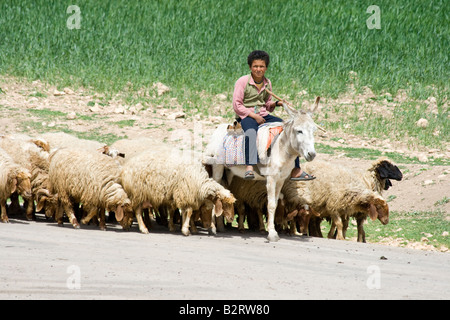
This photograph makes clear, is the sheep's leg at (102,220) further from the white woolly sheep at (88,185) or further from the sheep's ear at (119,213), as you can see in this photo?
the sheep's ear at (119,213)

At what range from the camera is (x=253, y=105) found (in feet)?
38.7

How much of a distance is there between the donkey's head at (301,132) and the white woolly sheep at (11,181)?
4.06m

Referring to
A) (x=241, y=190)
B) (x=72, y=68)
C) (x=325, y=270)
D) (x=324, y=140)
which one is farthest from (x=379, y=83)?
(x=325, y=270)

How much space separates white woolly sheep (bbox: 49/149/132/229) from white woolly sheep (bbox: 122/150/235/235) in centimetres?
20

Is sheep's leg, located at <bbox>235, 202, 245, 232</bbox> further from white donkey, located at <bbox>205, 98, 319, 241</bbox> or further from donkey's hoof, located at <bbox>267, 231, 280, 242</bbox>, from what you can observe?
donkey's hoof, located at <bbox>267, 231, 280, 242</bbox>

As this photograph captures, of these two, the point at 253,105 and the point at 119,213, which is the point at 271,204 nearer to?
the point at 253,105

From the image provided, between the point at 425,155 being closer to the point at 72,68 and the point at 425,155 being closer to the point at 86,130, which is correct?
the point at 86,130

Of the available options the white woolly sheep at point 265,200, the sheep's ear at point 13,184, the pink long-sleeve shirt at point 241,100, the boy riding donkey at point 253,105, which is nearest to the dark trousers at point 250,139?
the boy riding donkey at point 253,105

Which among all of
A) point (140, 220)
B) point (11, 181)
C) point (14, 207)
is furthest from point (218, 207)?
point (14, 207)

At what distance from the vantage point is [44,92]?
22500 millimetres

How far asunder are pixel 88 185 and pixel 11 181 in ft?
3.82

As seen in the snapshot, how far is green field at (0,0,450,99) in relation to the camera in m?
24.2

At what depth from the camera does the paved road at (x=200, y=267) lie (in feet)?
25.4
